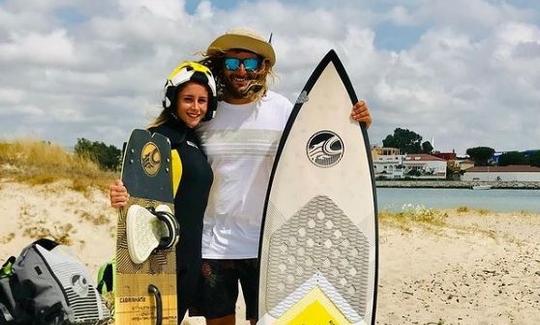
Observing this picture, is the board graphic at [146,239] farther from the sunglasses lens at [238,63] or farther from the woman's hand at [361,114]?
the woman's hand at [361,114]

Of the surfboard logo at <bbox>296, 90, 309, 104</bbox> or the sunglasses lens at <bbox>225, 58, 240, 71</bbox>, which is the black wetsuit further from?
the surfboard logo at <bbox>296, 90, 309, 104</bbox>

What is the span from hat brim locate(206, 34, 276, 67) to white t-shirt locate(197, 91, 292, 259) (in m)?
0.21

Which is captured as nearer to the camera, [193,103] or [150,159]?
[193,103]

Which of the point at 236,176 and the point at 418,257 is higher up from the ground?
the point at 236,176

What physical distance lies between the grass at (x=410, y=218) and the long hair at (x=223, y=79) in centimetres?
792

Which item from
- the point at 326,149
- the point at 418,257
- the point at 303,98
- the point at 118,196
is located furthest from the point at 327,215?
the point at 418,257

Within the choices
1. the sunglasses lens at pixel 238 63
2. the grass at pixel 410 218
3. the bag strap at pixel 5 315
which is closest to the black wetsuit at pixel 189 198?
the sunglasses lens at pixel 238 63

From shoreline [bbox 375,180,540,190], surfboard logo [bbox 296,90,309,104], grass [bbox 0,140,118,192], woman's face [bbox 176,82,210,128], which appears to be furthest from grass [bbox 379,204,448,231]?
shoreline [bbox 375,180,540,190]

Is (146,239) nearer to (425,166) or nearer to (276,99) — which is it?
(276,99)

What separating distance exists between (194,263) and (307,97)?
101 cm

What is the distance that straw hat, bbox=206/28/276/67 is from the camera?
3057 millimetres

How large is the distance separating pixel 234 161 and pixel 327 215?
0.66m

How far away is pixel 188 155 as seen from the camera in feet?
9.77

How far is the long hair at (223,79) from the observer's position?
3.07m
